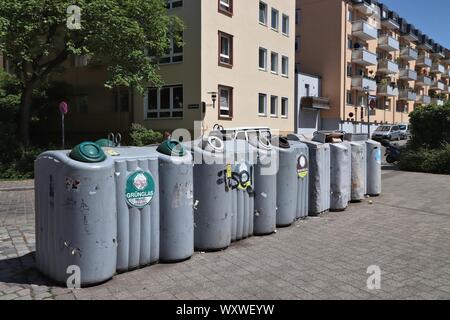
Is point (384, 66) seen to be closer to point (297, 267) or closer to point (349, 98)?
point (349, 98)

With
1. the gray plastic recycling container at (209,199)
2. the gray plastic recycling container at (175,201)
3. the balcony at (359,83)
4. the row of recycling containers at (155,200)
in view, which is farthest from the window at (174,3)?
the balcony at (359,83)

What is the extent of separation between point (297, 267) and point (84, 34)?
14.7m

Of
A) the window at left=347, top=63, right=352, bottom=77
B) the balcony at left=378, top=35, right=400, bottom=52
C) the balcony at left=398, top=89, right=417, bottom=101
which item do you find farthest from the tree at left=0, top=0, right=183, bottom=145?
the balcony at left=398, top=89, right=417, bottom=101

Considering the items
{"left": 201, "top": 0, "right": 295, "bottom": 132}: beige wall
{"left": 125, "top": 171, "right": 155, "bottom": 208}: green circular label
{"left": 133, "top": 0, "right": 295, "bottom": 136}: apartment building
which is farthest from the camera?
{"left": 201, "top": 0, "right": 295, "bottom": 132}: beige wall

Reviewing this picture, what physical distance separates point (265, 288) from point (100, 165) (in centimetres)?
201

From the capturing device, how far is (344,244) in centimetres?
634

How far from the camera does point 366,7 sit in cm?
4612

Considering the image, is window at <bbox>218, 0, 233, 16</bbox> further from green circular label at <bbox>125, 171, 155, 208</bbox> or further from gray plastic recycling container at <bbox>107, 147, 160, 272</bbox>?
green circular label at <bbox>125, 171, 155, 208</bbox>

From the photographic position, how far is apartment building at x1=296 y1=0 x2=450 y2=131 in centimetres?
4244

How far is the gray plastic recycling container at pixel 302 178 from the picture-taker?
25.2 ft

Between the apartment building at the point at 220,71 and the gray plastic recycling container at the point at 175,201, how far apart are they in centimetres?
1993

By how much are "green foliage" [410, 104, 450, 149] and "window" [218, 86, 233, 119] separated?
38.1 ft
